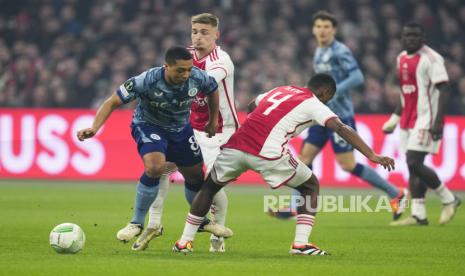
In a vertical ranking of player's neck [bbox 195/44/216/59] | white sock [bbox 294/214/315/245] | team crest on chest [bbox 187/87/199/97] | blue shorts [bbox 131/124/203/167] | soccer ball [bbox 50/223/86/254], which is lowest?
soccer ball [bbox 50/223/86/254]

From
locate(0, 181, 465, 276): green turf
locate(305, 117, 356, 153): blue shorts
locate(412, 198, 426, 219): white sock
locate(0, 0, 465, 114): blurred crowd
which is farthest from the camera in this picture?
locate(0, 0, 465, 114): blurred crowd

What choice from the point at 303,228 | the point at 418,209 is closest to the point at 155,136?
the point at 303,228

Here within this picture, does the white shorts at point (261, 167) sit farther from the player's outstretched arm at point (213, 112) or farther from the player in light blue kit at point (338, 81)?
the player in light blue kit at point (338, 81)

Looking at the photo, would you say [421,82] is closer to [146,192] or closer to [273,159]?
[273,159]

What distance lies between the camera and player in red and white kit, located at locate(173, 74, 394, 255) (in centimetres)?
902

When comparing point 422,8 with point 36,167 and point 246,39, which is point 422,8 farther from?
point 36,167

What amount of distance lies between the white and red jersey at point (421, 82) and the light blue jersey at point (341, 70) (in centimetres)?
63

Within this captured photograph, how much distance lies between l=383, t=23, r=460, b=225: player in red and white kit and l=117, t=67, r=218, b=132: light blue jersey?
4.26 m

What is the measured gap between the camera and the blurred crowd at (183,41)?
70.0ft

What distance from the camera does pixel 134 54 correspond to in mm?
22703

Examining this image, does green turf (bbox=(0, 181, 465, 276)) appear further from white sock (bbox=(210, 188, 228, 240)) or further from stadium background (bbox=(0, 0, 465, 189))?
stadium background (bbox=(0, 0, 465, 189))

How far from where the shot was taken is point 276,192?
17.3 metres

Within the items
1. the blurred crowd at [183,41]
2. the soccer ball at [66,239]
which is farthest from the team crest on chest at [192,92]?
the blurred crowd at [183,41]

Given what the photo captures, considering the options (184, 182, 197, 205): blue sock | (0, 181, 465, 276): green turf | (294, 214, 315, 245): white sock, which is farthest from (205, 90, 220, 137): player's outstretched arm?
(294, 214, 315, 245): white sock
